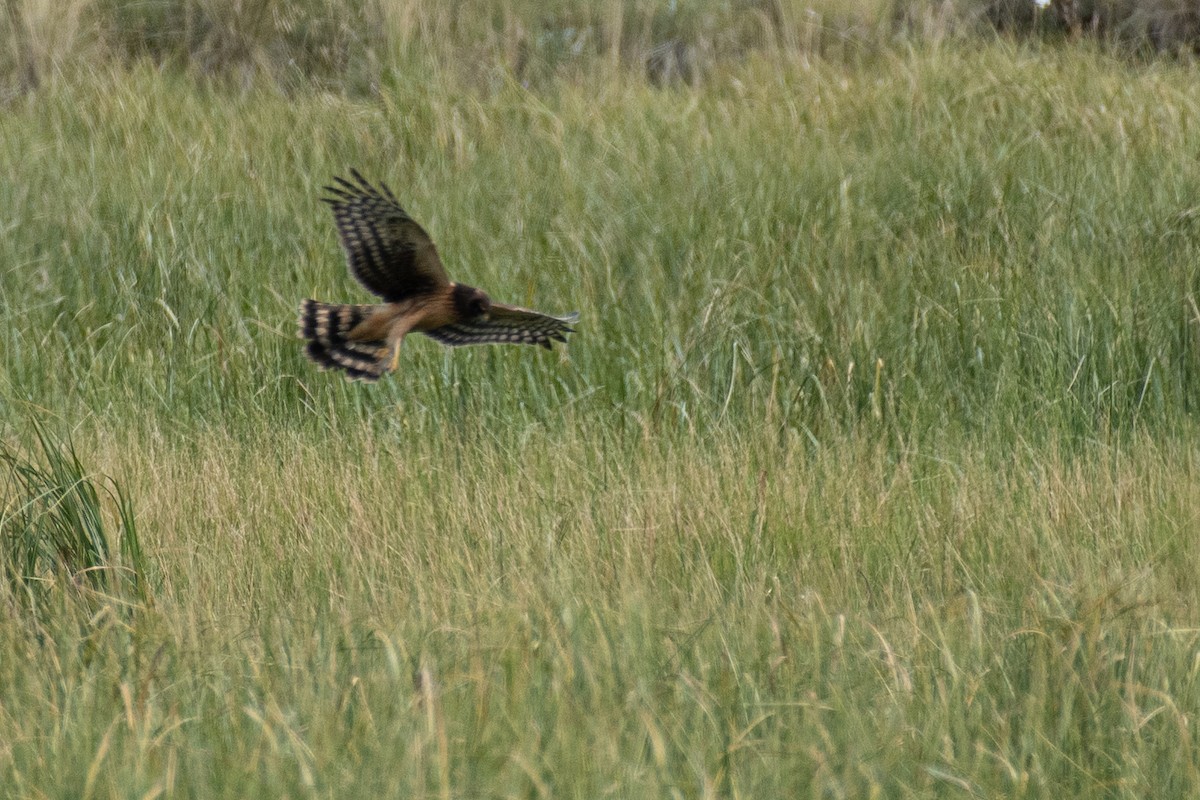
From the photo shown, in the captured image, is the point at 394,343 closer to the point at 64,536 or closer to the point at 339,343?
the point at 339,343

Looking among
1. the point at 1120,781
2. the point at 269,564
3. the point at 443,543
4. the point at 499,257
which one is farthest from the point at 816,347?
the point at 1120,781

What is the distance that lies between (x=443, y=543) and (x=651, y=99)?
3.69 m

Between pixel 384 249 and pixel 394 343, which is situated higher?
pixel 384 249

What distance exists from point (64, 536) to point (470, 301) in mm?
981

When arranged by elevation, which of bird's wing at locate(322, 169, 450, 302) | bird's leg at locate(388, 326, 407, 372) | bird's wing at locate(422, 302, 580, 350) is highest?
bird's wing at locate(322, 169, 450, 302)

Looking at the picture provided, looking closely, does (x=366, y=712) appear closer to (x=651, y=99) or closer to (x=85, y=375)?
(x=85, y=375)

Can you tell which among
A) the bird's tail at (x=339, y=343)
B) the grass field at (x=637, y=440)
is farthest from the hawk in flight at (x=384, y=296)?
the grass field at (x=637, y=440)

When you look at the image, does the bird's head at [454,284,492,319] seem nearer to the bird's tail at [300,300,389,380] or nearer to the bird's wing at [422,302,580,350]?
the bird's wing at [422,302,580,350]

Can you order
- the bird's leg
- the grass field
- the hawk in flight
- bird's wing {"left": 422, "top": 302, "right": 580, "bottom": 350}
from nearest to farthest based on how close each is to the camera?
the grass field
the bird's leg
the hawk in flight
bird's wing {"left": 422, "top": 302, "right": 580, "bottom": 350}

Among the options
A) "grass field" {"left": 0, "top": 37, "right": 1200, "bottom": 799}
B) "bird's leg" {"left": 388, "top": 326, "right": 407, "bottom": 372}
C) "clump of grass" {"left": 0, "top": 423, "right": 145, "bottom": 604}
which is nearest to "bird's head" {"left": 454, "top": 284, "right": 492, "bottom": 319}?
"bird's leg" {"left": 388, "top": 326, "right": 407, "bottom": 372}

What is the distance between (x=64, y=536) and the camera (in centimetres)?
304

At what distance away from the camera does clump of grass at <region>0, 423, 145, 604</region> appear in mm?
2980

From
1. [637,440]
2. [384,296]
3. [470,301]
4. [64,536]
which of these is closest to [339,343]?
[384,296]

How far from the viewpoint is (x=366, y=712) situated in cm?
223
